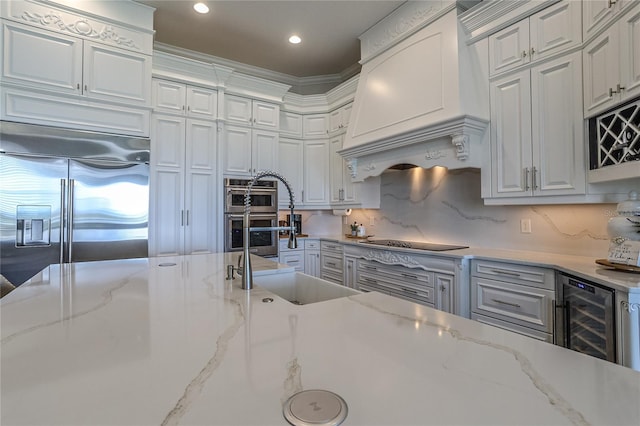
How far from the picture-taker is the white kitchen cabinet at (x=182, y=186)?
11.0ft

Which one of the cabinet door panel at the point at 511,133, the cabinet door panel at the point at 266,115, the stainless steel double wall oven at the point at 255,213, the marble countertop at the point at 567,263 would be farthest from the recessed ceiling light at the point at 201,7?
the marble countertop at the point at 567,263

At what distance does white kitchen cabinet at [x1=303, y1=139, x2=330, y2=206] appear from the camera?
451cm

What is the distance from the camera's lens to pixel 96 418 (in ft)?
1.71

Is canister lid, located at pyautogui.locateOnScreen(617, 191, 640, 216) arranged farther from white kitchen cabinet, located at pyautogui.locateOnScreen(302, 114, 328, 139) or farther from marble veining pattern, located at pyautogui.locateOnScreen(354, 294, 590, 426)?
white kitchen cabinet, located at pyautogui.locateOnScreen(302, 114, 328, 139)

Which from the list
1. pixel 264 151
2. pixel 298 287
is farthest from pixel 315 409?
pixel 264 151

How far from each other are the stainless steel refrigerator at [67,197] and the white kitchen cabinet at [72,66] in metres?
0.38

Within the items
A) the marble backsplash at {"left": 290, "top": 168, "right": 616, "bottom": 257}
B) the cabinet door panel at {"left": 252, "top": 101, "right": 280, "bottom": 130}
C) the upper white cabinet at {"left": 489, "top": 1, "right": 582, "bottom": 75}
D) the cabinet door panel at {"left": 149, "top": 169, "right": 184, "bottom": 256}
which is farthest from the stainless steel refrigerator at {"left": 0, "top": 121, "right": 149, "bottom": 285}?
the upper white cabinet at {"left": 489, "top": 1, "right": 582, "bottom": 75}

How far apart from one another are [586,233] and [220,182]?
11.4 ft

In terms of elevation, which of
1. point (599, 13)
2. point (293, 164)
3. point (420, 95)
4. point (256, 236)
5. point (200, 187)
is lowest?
point (256, 236)

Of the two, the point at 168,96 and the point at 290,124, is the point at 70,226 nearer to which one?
the point at 168,96

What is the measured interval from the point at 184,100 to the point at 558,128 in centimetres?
350

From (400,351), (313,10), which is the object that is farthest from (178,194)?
(400,351)

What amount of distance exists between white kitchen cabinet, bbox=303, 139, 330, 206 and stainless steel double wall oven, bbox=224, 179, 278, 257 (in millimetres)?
600

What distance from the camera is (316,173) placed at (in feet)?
14.9
